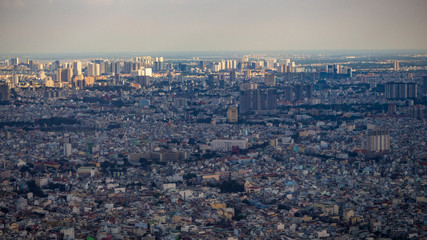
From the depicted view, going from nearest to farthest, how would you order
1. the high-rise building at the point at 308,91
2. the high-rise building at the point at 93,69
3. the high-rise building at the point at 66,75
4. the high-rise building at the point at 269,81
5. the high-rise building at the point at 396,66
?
the high-rise building at the point at 308,91, the high-rise building at the point at 269,81, the high-rise building at the point at 396,66, the high-rise building at the point at 66,75, the high-rise building at the point at 93,69

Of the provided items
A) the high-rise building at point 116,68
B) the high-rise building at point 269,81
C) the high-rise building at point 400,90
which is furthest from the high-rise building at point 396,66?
the high-rise building at point 116,68

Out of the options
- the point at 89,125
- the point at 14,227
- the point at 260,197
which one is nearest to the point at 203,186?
the point at 260,197

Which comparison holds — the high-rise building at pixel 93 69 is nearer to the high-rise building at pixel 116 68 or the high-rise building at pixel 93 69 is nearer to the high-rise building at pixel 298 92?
the high-rise building at pixel 116 68

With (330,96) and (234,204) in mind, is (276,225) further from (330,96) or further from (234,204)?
(330,96)

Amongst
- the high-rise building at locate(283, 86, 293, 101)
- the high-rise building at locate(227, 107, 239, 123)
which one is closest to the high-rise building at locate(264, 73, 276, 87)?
the high-rise building at locate(283, 86, 293, 101)

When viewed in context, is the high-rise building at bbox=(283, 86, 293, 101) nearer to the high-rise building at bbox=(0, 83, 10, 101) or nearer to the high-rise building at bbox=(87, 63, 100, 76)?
the high-rise building at bbox=(0, 83, 10, 101)

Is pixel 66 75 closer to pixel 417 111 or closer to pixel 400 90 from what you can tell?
pixel 400 90
